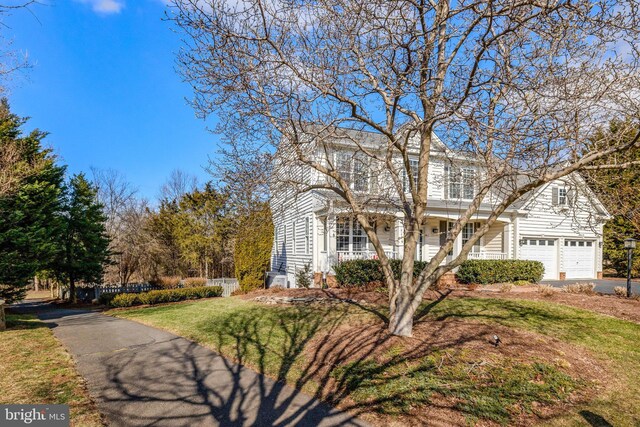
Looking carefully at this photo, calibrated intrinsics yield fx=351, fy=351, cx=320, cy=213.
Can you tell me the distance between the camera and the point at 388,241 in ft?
54.5

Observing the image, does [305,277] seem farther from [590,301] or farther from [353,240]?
[590,301]

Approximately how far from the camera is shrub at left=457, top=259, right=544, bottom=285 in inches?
615

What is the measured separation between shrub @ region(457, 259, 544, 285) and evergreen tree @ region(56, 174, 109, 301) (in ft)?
60.8

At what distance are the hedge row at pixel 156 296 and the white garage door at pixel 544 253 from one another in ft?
53.9

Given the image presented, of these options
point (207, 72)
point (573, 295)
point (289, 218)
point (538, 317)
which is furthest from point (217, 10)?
point (289, 218)

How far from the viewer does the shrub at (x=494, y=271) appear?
51.2 feet

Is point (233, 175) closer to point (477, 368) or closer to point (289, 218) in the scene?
point (477, 368)

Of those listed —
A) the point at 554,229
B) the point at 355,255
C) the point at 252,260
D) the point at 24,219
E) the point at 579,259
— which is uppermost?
the point at 24,219

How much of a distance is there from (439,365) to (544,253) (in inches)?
700

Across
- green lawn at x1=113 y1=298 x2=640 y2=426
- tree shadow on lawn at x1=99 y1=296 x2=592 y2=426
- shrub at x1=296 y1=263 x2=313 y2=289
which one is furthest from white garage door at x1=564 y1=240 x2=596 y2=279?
tree shadow on lawn at x1=99 y1=296 x2=592 y2=426

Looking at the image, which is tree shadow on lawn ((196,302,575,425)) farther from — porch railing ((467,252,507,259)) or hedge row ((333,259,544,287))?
porch railing ((467,252,507,259))

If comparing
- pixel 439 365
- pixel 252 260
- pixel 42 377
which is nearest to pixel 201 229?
pixel 252 260
